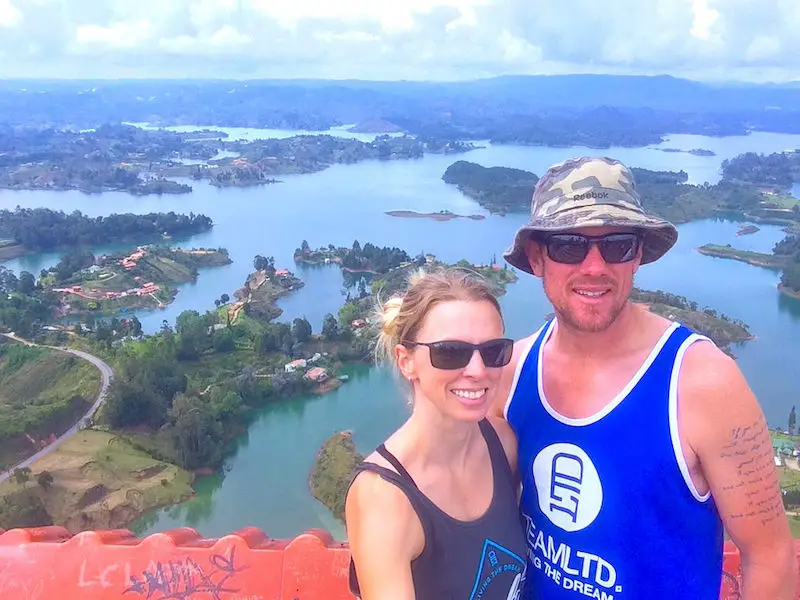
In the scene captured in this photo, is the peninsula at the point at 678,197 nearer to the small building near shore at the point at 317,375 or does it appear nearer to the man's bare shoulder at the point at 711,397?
the small building near shore at the point at 317,375

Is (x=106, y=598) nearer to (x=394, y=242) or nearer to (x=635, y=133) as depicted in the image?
(x=394, y=242)

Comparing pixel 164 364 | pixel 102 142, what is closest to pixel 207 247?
pixel 164 364

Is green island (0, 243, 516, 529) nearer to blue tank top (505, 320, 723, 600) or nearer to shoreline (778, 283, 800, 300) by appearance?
blue tank top (505, 320, 723, 600)

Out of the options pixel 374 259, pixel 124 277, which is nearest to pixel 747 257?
pixel 374 259

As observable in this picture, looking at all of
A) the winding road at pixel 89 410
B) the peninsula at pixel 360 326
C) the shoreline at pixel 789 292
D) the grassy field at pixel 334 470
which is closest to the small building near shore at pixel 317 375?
the peninsula at pixel 360 326

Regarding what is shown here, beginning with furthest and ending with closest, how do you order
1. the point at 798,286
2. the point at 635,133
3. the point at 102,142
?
the point at 635,133, the point at 102,142, the point at 798,286

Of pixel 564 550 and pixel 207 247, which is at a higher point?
pixel 564 550
